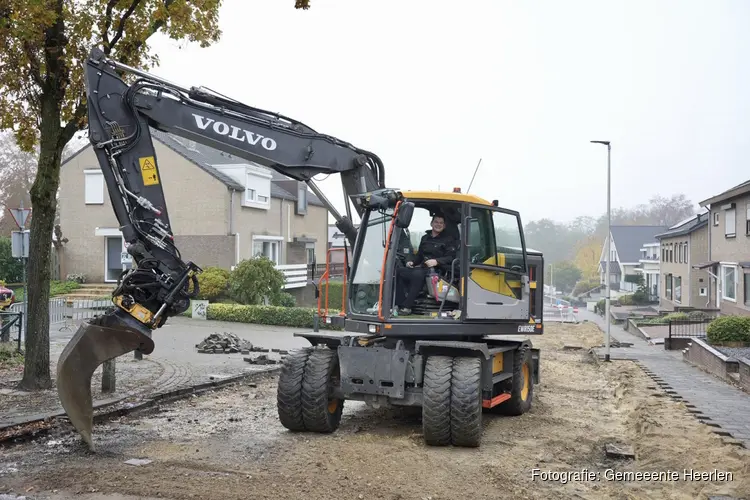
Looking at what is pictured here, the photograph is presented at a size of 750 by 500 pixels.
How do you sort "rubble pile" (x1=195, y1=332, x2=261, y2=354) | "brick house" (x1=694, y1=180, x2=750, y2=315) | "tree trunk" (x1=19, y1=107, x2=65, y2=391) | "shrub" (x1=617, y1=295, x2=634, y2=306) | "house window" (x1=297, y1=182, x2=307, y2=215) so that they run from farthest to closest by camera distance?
"shrub" (x1=617, y1=295, x2=634, y2=306), "house window" (x1=297, y1=182, x2=307, y2=215), "brick house" (x1=694, y1=180, x2=750, y2=315), "rubble pile" (x1=195, y1=332, x2=261, y2=354), "tree trunk" (x1=19, y1=107, x2=65, y2=391)

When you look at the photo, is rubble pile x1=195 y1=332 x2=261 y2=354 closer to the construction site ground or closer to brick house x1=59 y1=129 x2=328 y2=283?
the construction site ground

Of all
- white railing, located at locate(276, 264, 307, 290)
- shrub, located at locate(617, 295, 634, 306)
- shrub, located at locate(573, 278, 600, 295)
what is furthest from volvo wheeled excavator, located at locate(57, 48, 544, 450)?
shrub, located at locate(573, 278, 600, 295)

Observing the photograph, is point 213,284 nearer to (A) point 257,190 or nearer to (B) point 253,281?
(B) point 253,281

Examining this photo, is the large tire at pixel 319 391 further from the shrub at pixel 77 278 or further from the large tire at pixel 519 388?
the shrub at pixel 77 278

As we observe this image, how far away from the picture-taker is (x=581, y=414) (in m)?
10.7

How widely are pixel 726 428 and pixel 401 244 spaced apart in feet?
15.3

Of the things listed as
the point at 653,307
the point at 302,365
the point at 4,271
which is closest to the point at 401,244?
the point at 302,365

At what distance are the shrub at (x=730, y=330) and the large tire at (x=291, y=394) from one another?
41.8ft

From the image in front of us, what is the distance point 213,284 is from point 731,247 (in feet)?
67.9

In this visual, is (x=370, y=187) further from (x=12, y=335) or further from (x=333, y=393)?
(x=12, y=335)

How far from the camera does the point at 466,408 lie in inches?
312

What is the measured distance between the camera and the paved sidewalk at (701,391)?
30.9 ft

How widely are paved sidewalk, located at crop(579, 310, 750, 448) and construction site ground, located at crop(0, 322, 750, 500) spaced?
0.36 m

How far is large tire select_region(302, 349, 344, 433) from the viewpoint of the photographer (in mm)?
8453
